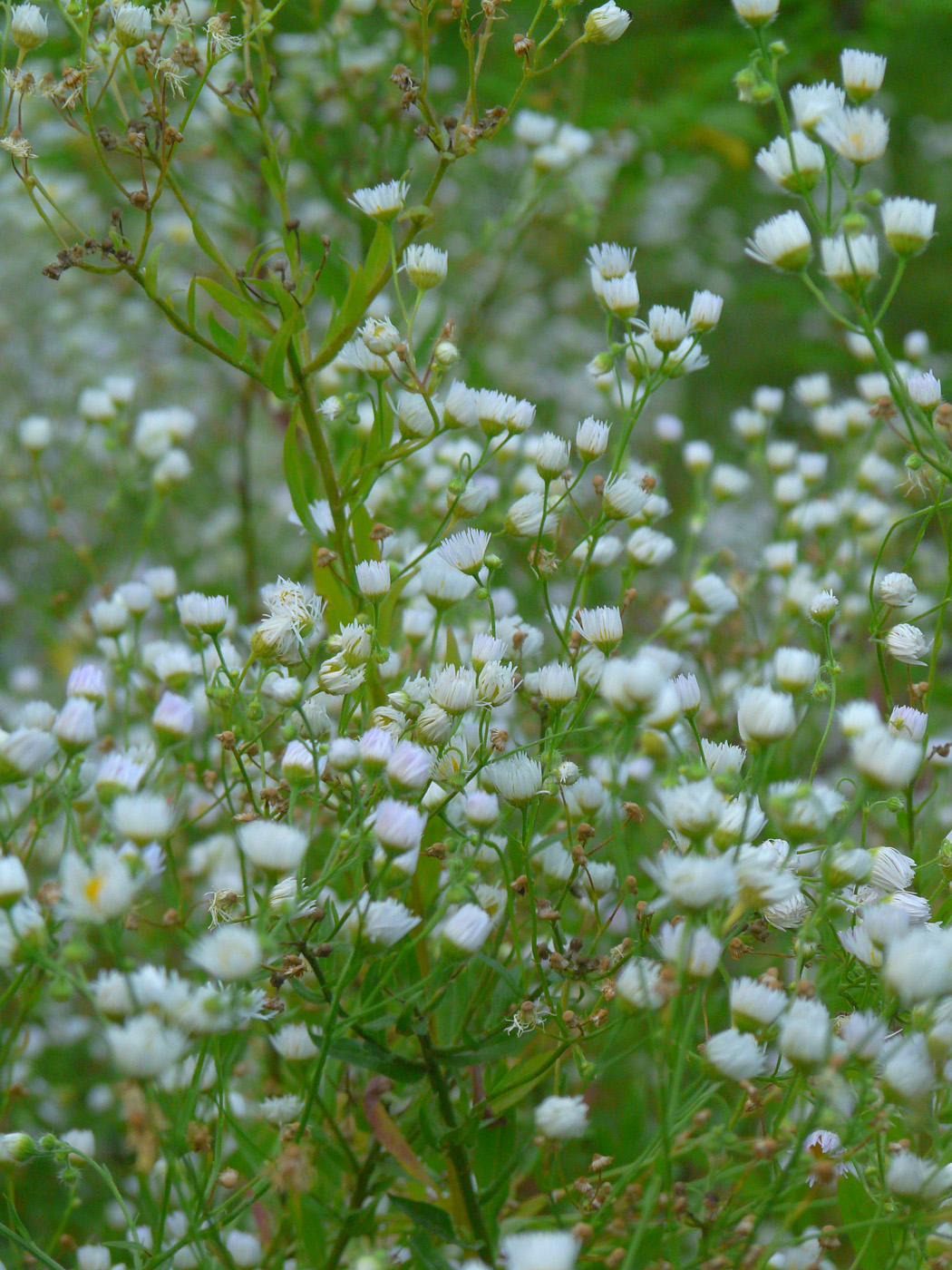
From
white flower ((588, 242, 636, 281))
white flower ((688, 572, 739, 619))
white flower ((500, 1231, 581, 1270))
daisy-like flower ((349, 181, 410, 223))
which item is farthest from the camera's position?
white flower ((688, 572, 739, 619))

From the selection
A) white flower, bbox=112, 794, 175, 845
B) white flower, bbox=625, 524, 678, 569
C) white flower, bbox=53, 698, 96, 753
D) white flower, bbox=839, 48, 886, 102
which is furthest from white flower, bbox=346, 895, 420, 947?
white flower, bbox=839, 48, 886, 102

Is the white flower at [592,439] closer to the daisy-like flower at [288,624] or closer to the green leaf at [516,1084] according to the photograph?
the daisy-like flower at [288,624]

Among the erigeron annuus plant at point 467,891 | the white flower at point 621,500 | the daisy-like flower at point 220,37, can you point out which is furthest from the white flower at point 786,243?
the daisy-like flower at point 220,37

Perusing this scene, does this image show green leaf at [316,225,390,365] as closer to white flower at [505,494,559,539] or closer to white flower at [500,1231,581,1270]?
white flower at [505,494,559,539]

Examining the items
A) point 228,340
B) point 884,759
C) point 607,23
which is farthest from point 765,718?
point 607,23

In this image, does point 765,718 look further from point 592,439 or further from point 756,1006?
point 592,439

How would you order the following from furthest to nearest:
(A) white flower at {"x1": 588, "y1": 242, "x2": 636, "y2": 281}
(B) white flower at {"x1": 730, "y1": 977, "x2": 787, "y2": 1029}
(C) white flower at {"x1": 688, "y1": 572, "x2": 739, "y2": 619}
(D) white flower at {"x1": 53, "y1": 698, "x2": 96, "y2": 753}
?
(C) white flower at {"x1": 688, "y1": 572, "x2": 739, "y2": 619}, (A) white flower at {"x1": 588, "y1": 242, "x2": 636, "y2": 281}, (D) white flower at {"x1": 53, "y1": 698, "x2": 96, "y2": 753}, (B) white flower at {"x1": 730, "y1": 977, "x2": 787, "y2": 1029}
